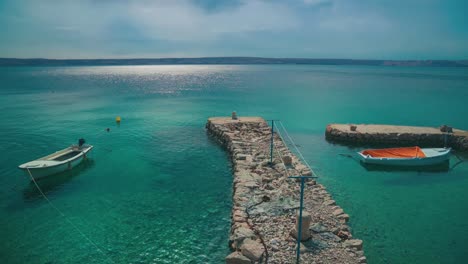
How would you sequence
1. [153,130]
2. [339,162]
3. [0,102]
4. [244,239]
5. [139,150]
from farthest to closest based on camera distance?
[0,102], [153,130], [139,150], [339,162], [244,239]

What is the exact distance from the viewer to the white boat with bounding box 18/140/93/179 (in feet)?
57.0

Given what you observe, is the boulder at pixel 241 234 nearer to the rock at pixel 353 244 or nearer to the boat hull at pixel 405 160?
the rock at pixel 353 244

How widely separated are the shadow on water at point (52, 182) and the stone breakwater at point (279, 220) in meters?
11.2

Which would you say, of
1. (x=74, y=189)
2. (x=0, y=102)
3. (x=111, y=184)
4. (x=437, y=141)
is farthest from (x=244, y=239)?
(x=0, y=102)

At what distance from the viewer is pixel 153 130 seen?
31078mm

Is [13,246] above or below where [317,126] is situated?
below

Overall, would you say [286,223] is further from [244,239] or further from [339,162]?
[339,162]

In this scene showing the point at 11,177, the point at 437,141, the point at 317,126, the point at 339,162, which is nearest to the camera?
the point at 11,177

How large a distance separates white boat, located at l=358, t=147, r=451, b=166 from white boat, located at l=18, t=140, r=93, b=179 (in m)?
21.1

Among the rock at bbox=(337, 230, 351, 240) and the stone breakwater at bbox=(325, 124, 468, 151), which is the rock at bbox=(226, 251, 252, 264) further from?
the stone breakwater at bbox=(325, 124, 468, 151)

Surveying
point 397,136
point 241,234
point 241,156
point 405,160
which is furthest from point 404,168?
point 241,234

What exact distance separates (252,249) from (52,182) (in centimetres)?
1475

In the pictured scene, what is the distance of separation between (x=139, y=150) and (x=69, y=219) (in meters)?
10.7

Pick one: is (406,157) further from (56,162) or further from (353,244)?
(56,162)
